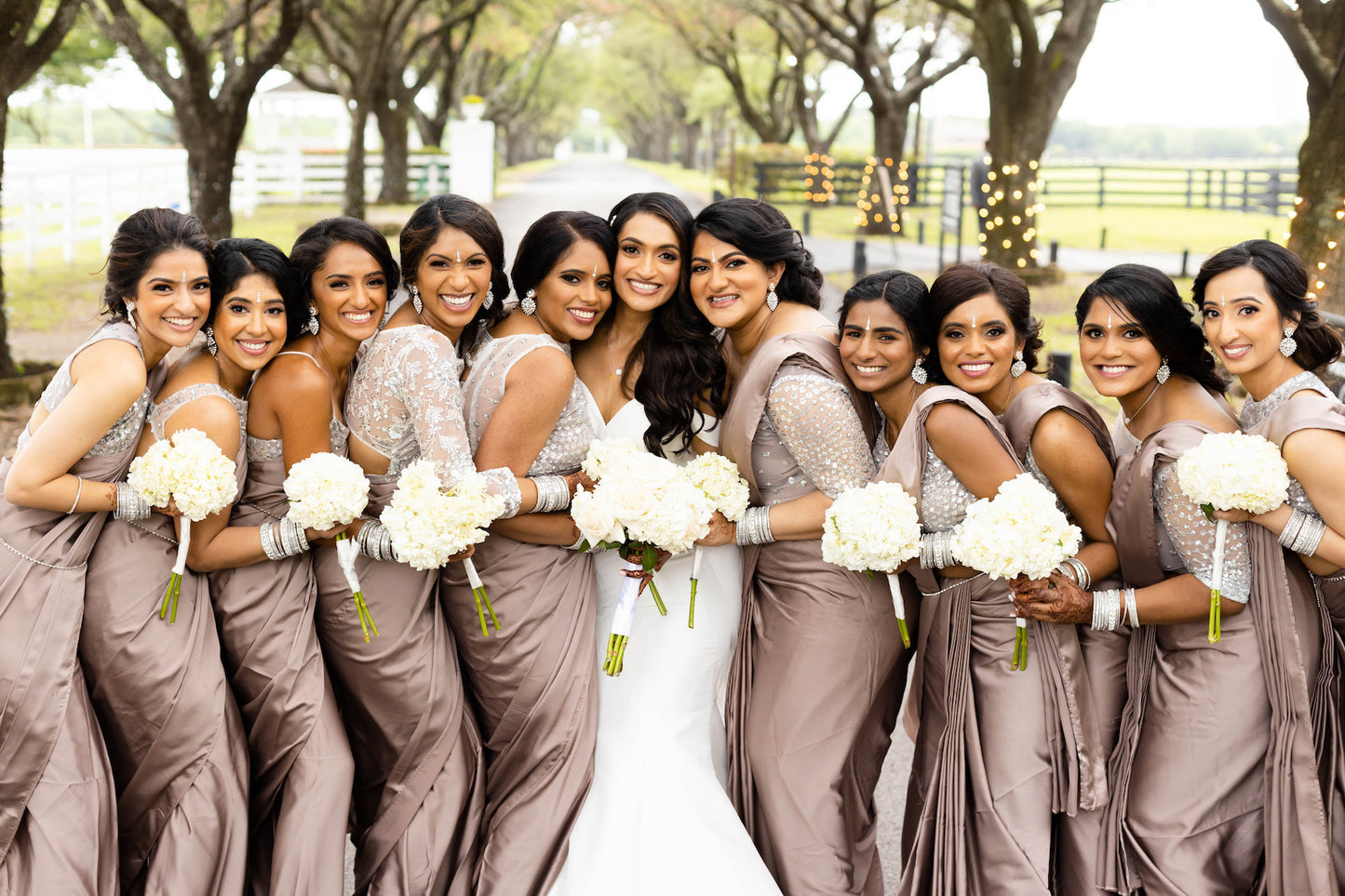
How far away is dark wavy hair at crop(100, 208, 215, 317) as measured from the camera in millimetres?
3766

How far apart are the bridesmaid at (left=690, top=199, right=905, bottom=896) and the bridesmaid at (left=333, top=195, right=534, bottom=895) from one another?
2.97 feet

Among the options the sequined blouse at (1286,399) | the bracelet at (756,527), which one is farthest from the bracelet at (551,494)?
the sequined blouse at (1286,399)

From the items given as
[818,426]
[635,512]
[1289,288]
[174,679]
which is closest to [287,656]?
[174,679]

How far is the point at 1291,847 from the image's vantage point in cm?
351

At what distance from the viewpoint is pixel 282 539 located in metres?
3.84

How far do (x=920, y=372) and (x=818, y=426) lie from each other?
1.44 ft

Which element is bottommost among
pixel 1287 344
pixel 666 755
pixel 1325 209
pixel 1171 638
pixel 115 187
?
pixel 666 755

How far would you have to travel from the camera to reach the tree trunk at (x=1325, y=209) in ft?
28.6

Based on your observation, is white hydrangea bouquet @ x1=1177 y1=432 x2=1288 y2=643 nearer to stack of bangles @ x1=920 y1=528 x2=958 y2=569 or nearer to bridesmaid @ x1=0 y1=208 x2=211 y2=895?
→ stack of bangles @ x1=920 y1=528 x2=958 y2=569

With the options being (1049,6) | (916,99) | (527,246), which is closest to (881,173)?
(1049,6)

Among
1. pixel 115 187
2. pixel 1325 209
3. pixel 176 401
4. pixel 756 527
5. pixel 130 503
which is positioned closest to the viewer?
pixel 130 503

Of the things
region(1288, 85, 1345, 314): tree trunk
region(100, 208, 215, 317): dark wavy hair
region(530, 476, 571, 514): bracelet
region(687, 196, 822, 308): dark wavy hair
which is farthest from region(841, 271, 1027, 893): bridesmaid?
region(1288, 85, 1345, 314): tree trunk

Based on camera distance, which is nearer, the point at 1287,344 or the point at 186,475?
the point at 186,475

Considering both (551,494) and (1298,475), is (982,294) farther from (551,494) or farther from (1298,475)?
(551,494)
